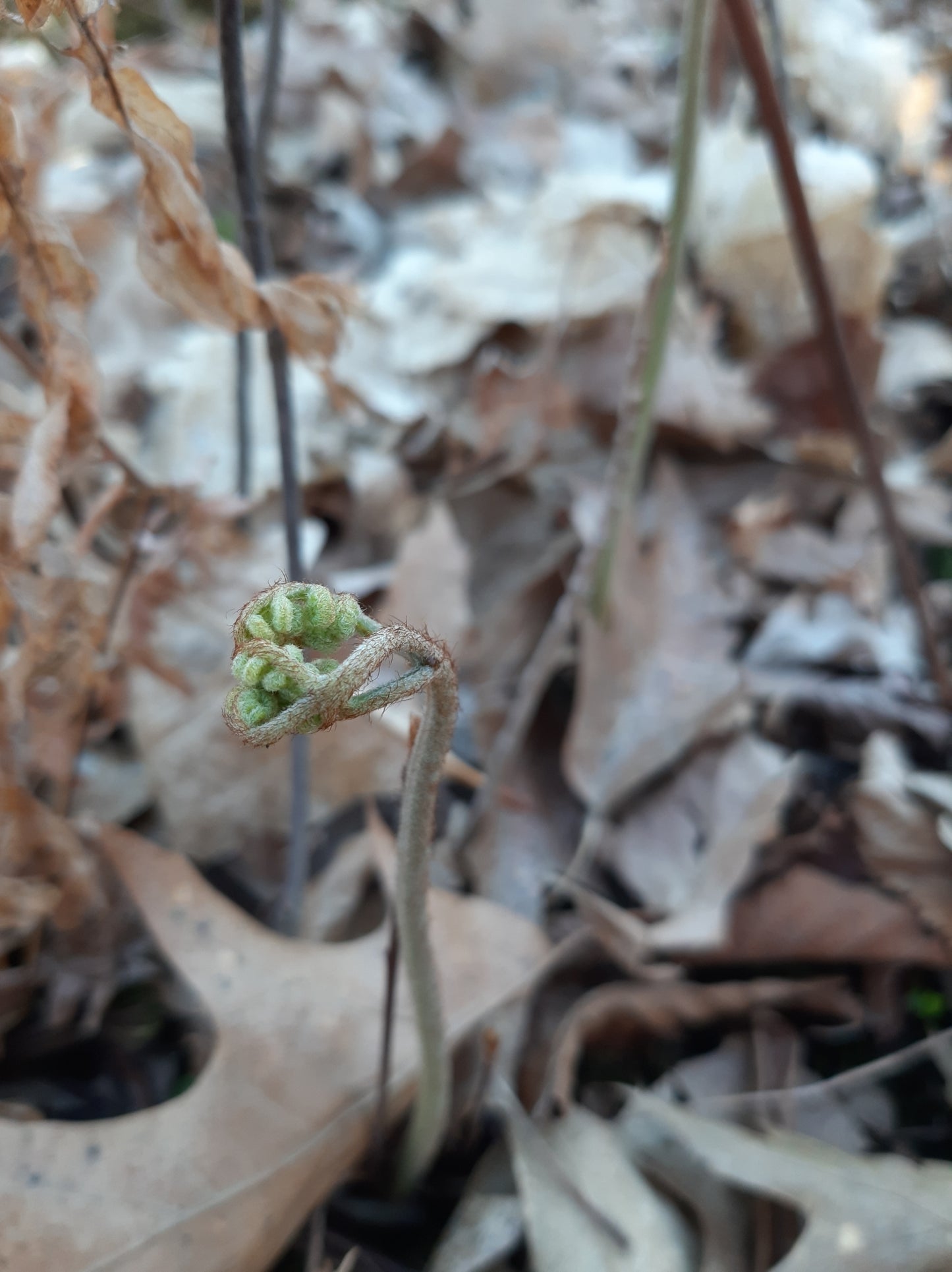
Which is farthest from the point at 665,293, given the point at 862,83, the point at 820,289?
the point at 862,83

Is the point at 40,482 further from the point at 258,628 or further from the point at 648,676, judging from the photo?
the point at 648,676

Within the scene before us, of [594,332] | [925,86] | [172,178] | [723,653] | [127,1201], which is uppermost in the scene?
[925,86]

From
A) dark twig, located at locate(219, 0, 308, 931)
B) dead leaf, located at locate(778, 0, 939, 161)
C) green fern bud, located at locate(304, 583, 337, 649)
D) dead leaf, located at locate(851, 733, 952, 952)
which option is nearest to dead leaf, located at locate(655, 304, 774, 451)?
dead leaf, located at locate(851, 733, 952, 952)

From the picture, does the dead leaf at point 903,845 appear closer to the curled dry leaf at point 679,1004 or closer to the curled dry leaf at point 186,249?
→ the curled dry leaf at point 679,1004

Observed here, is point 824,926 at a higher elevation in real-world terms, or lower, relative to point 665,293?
lower

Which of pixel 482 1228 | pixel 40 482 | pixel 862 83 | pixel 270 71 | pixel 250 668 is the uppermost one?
pixel 862 83

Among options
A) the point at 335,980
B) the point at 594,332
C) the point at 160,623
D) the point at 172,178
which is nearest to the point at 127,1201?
the point at 335,980

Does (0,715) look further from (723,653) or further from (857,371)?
(857,371)

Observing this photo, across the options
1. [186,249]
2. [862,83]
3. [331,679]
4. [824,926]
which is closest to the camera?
[331,679]
